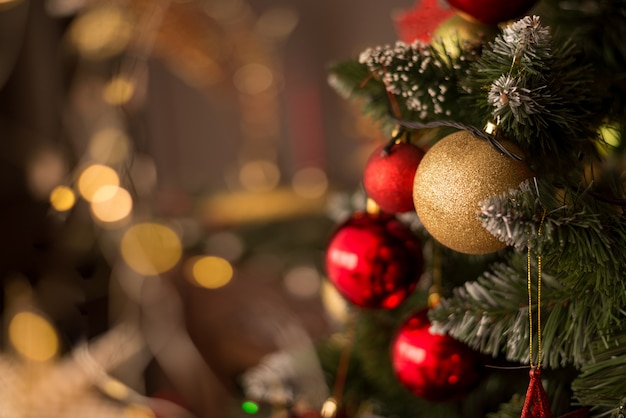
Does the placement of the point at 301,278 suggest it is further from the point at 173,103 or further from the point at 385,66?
the point at 173,103

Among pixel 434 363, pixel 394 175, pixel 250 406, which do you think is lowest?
pixel 250 406

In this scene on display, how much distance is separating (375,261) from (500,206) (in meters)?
0.14

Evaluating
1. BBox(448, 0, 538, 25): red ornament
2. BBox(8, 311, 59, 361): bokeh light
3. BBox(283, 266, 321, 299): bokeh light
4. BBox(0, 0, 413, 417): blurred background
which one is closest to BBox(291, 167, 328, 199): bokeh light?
BBox(0, 0, 413, 417): blurred background

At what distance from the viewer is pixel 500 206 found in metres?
0.24

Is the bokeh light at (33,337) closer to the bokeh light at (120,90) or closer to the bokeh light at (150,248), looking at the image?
the bokeh light at (150,248)

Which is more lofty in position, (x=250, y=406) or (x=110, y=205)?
(x=250, y=406)

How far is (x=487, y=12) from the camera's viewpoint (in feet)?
1.15

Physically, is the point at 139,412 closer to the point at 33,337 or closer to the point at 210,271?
the point at 33,337

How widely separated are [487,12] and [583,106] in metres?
0.08

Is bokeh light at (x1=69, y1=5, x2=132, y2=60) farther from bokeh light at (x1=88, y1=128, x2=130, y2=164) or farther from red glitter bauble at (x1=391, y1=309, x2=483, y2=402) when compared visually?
red glitter bauble at (x1=391, y1=309, x2=483, y2=402)

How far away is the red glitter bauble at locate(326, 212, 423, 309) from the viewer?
371mm

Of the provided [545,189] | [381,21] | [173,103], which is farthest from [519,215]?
[173,103]

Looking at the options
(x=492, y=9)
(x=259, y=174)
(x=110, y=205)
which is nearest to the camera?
(x=492, y=9)

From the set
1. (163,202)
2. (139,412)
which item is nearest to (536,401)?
(139,412)
